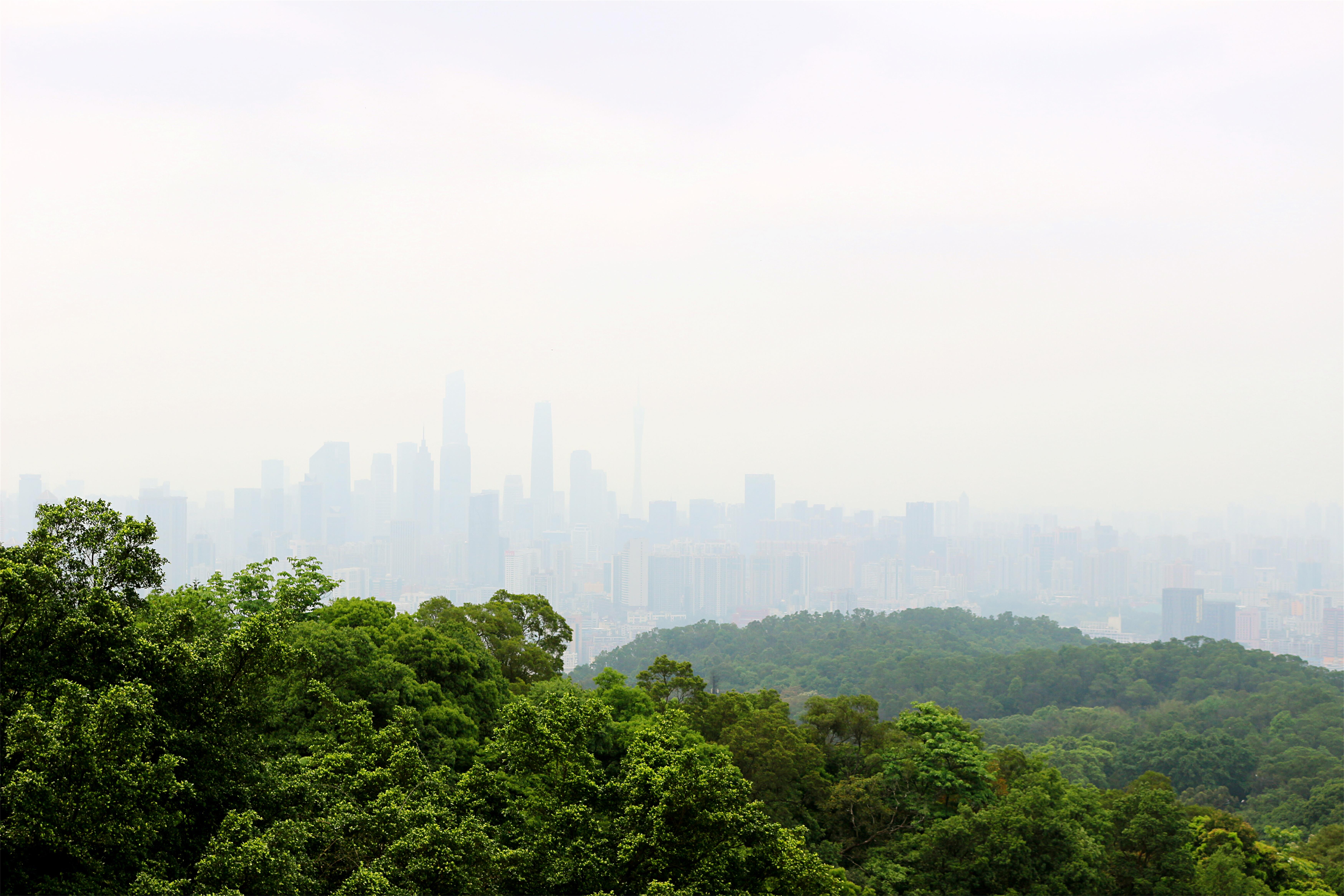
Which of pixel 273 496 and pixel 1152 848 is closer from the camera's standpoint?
pixel 1152 848

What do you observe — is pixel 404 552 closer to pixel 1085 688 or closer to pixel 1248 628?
pixel 1085 688

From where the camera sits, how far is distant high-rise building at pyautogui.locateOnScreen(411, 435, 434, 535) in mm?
78562

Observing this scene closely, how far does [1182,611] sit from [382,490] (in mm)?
86604

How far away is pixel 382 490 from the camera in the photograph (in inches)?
3088

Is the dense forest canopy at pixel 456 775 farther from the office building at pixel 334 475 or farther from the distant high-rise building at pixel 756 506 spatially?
the distant high-rise building at pixel 756 506

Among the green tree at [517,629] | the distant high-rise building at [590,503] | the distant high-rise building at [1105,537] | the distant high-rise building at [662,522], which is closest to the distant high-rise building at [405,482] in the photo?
the distant high-rise building at [590,503]

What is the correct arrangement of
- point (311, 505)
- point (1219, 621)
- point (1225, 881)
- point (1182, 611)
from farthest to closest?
point (1182, 611) → point (1219, 621) → point (311, 505) → point (1225, 881)

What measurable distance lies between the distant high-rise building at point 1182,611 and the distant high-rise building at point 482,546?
239ft

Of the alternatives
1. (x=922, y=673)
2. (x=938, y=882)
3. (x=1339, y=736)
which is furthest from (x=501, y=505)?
(x=938, y=882)

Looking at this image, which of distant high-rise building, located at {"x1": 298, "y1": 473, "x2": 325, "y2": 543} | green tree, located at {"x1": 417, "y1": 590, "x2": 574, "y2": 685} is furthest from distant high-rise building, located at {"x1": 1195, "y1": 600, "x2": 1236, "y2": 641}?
green tree, located at {"x1": 417, "y1": 590, "x2": 574, "y2": 685}

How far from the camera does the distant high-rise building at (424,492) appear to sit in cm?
7856

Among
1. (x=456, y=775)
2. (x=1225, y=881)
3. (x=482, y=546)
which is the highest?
(x=482, y=546)

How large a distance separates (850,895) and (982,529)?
5140 inches

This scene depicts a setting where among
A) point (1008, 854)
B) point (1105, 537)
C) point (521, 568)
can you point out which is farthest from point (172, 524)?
point (1105, 537)
